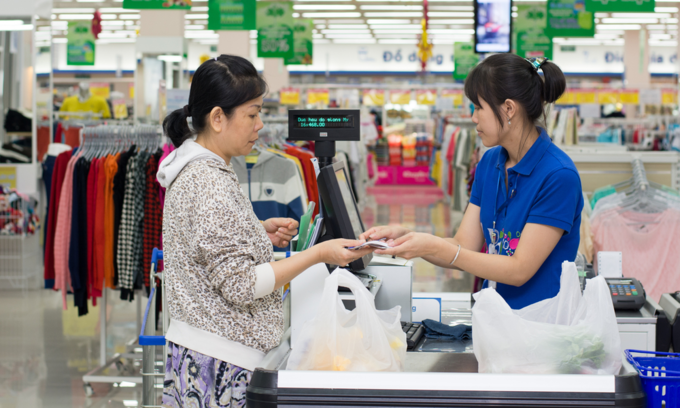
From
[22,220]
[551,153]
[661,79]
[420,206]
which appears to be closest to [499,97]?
[551,153]

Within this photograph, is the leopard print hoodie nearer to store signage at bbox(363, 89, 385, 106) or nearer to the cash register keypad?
the cash register keypad

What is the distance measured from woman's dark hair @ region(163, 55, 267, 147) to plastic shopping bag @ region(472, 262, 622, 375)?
0.76 m

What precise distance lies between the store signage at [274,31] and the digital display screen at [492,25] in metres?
4.23

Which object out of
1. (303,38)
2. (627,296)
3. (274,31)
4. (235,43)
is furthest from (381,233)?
(303,38)

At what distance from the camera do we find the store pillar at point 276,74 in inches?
674

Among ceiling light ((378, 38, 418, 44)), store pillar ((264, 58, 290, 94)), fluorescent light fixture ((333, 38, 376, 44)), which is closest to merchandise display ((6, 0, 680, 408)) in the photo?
store pillar ((264, 58, 290, 94))

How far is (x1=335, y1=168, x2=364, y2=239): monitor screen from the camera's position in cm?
198

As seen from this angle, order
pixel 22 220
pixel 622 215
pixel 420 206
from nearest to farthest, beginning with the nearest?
1. pixel 622 215
2. pixel 22 220
3. pixel 420 206

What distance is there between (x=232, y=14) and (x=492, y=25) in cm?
341

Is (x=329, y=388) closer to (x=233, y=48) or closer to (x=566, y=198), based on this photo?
(x=566, y=198)

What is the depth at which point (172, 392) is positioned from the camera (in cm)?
178

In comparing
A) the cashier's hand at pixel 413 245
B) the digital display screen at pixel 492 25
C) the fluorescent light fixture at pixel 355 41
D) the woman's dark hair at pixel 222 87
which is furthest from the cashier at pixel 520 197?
the fluorescent light fixture at pixel 355 41

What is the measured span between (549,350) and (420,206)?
414 inches

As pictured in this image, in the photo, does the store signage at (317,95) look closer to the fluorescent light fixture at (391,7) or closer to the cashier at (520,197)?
the fluorescent light fixture at (391,7)
